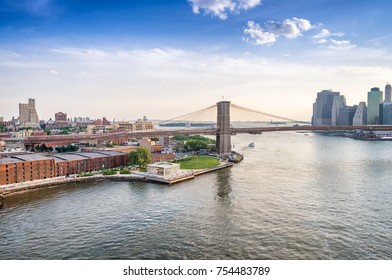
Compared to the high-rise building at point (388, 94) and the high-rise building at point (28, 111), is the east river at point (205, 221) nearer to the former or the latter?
the high-rise building at point (28, 111)

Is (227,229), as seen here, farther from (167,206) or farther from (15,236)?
(15,236)

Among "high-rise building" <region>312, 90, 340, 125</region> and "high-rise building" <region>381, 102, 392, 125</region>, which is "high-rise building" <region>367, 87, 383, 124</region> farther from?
"high-rise building" <region>312, 90, 340, 125</region>

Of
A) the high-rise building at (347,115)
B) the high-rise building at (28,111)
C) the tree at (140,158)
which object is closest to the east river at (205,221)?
the tree at (140,158)

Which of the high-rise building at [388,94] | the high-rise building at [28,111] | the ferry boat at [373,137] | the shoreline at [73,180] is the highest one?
the high-rise building at [388,94]

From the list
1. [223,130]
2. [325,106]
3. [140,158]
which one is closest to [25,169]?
[140,158]

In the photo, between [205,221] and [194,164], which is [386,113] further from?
[205,221]

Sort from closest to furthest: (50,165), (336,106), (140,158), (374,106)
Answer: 1. (50,165)
2. (140,158)
3. (374,106)
4. (336,106)

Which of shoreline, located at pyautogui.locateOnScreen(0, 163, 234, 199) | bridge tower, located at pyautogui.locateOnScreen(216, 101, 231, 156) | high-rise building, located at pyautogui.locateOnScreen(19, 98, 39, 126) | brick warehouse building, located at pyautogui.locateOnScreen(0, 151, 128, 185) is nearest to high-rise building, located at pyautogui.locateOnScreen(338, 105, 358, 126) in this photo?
bridge tower, located at pyautogui.locateOnScreen(216, 101, 231, 156)
